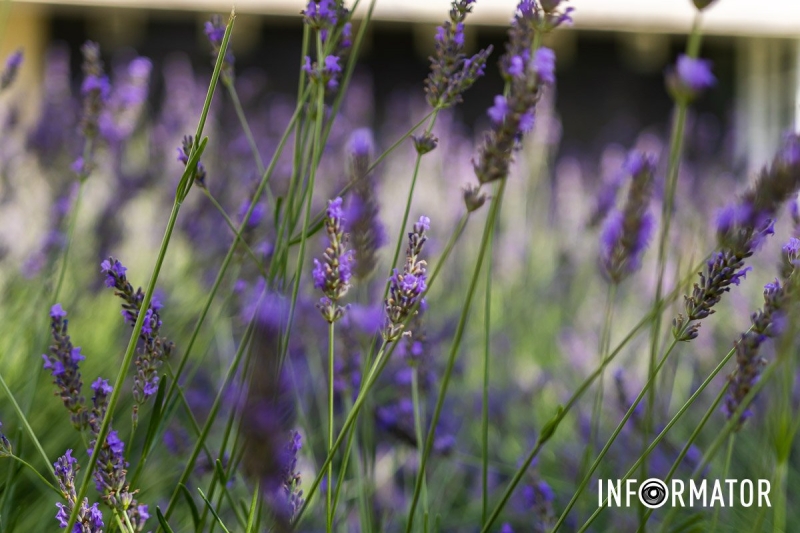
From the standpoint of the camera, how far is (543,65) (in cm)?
90

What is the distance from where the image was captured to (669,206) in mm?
849

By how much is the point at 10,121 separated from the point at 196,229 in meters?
0.73

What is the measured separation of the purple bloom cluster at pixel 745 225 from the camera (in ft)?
2.64

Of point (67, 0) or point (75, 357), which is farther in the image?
point (67, 0)

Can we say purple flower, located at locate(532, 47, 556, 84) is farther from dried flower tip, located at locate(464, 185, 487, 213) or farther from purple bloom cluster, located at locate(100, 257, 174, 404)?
purple bloom cluster, located at locate(100, 257, 174, 404)

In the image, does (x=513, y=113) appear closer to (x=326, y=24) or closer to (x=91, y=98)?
(x=326, y=24)

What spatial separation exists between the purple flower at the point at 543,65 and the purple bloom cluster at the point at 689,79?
14 cm

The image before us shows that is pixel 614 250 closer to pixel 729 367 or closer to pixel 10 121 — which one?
pixel 729 367

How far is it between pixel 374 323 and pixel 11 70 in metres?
0.93

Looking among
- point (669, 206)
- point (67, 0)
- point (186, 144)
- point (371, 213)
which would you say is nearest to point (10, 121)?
point (186, 144)

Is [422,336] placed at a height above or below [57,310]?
above

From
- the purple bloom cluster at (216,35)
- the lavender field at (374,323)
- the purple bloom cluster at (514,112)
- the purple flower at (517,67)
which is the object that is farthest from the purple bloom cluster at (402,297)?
the purple bloom cluster at (216,35)

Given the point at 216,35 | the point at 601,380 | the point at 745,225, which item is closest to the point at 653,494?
the point at 601,380

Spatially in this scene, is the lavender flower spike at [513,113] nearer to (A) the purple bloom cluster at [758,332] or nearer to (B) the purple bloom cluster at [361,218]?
(B) the purple bloom cluster at [361,218]
